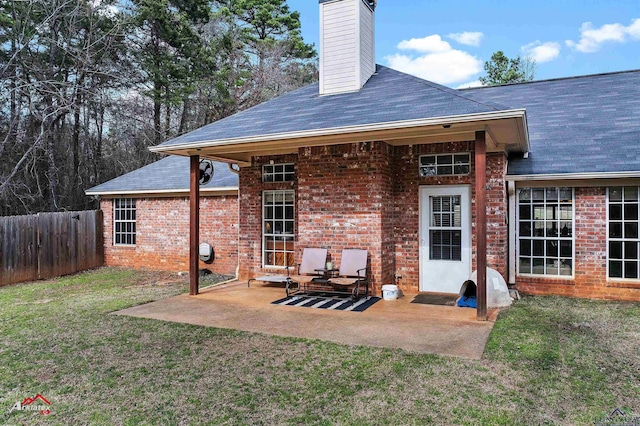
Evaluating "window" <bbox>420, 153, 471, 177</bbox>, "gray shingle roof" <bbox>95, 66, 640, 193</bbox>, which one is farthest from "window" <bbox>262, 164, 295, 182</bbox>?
"window" <bbox>420, 153, 471, 177</bbox>

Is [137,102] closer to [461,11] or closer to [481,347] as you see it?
[461,11]

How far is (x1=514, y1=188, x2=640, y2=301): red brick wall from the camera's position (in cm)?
773

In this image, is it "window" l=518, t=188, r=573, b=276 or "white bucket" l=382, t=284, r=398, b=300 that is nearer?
"white bucket" l=382, t=284, r=398, b=300

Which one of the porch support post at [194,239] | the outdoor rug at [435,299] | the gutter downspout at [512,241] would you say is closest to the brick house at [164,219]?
the porch support post at [194,239]

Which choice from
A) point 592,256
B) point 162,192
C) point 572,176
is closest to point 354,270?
point 572,176

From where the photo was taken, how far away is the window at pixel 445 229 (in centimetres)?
812

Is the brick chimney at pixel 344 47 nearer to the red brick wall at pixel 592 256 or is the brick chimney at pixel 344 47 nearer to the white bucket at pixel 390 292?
the white bucket at pixel 390 292

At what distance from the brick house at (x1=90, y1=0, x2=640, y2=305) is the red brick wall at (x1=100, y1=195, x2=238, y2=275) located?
2505 mm

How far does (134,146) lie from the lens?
62.5ft

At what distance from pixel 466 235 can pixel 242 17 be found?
21.4m

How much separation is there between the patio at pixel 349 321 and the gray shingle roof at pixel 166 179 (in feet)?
13.1

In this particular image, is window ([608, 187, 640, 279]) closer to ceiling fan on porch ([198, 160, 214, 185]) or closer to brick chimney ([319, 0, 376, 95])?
brick chimney ([319, 0, 376, 95])

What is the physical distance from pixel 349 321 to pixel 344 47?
225 inches

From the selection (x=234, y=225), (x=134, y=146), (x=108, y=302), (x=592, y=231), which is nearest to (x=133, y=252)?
(x=234, y=225)
